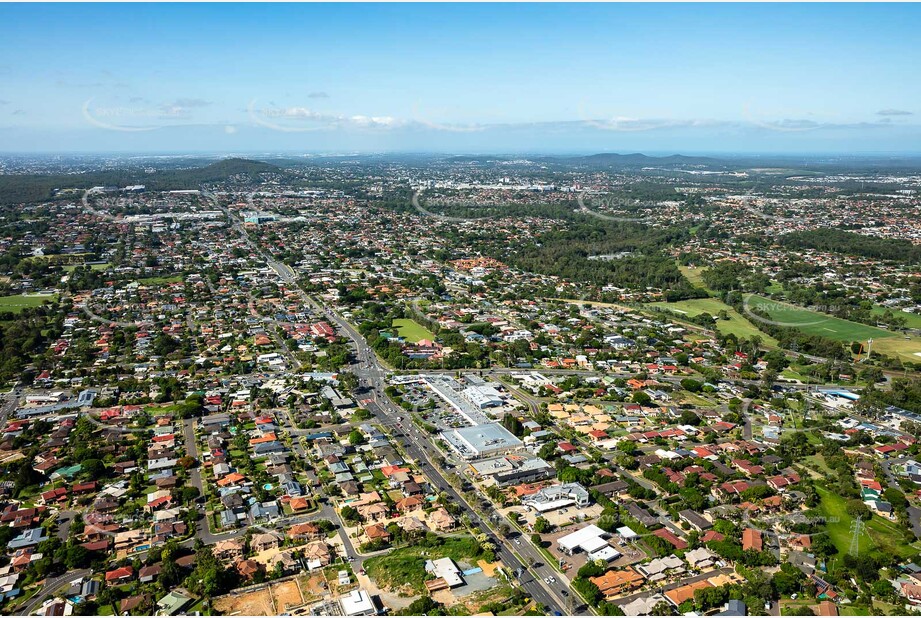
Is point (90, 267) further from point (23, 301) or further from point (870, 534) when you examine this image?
point (870, 534)

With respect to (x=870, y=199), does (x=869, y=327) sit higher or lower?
lower

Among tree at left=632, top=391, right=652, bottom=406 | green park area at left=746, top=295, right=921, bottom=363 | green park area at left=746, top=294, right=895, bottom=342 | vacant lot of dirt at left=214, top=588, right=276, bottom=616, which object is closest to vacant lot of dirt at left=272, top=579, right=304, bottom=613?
vacant lot of dirt at left=214, top=588, right=276, bottom=616

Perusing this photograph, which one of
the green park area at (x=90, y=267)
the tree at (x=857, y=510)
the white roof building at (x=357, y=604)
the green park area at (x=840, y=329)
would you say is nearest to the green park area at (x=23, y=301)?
the green park area at (x=90, y=267)

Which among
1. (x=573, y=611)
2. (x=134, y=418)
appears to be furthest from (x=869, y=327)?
(x=134, y=418)

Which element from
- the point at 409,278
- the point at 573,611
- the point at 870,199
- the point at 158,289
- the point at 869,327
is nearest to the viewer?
the point at 573,611

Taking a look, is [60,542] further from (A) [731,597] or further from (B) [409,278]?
(B) [409,278]

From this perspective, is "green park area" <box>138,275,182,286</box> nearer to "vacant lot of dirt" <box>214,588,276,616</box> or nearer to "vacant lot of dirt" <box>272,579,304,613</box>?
"vacant lot of dirt" <box>214,588,276,616</box>

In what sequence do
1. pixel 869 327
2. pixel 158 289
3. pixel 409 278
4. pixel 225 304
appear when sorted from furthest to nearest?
pixel 409 278 → pixel 158 289 → pixel 225 304 → pixel 869 327
